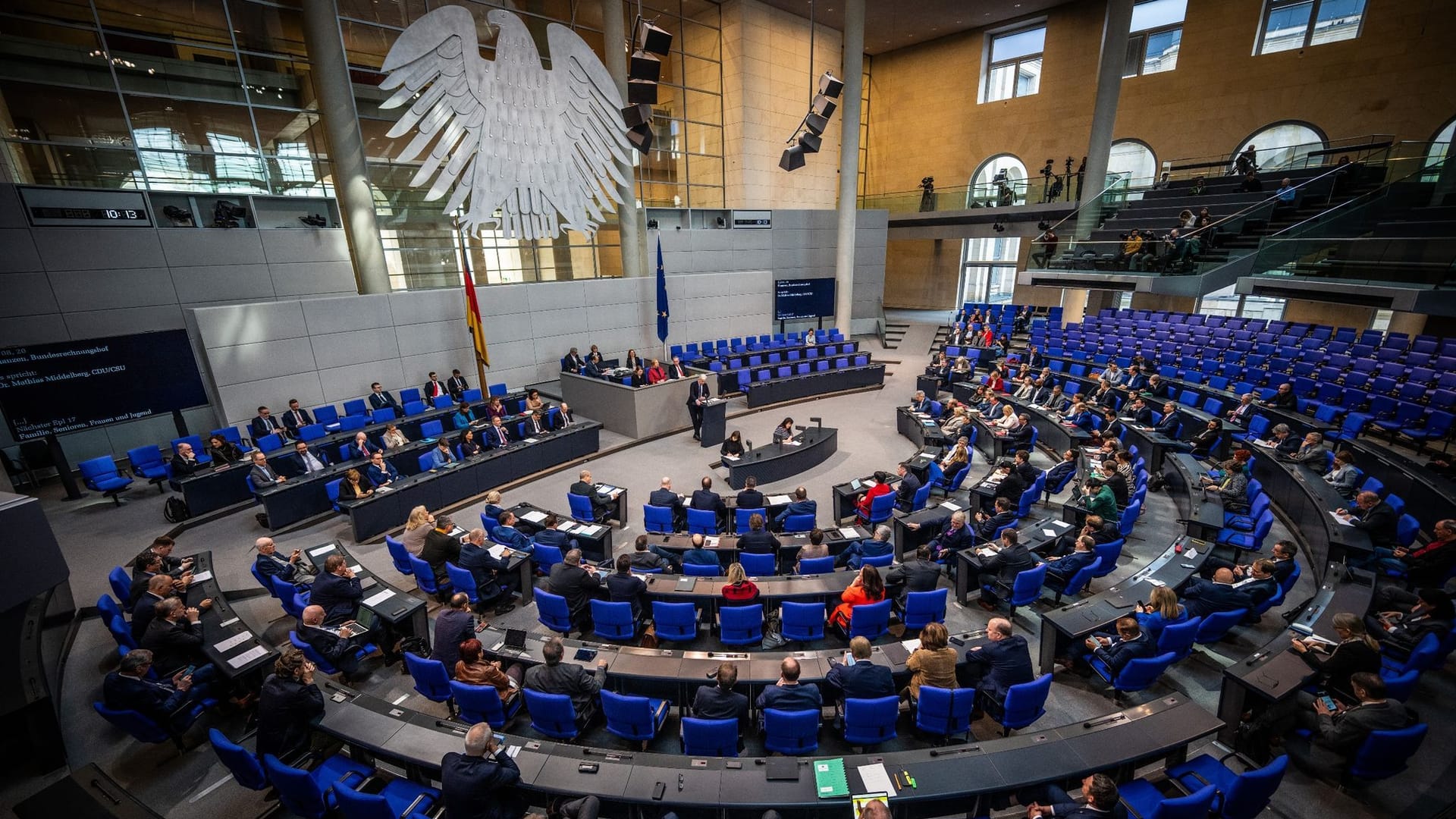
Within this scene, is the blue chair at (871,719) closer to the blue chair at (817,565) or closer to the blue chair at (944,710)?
the blue chair at (944,710)

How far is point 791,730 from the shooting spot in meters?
4.59

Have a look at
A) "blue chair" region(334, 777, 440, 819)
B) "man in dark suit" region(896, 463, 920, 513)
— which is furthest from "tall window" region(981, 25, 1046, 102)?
"blue chair" region(334, 777, 440, 819)

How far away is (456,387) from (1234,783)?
14.7 metres

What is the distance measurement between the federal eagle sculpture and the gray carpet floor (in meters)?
6.19

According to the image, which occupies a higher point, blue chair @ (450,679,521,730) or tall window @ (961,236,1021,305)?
tall window @ (961,236,1021,305)

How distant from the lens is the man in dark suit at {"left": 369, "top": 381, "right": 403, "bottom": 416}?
12.9m

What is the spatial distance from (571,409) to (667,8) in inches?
558

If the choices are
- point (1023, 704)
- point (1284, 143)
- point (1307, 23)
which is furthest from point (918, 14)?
point (1023, 704)

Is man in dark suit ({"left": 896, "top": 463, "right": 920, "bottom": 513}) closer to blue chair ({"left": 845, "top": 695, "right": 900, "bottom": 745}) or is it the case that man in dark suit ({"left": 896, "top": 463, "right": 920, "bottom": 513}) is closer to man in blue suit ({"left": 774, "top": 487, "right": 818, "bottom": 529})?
man in blue suit ({"left": 774, "top": 487, "right": 818, "bottom": 529})

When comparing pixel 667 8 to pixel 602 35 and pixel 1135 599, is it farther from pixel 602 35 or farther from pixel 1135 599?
pixel 1135 599

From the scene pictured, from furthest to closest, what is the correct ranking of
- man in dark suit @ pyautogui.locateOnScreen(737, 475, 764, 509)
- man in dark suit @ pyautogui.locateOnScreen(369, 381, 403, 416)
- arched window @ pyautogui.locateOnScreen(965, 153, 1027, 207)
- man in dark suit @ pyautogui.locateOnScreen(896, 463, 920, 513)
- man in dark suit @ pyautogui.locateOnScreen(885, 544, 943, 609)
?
1. arched window @ pyautogui.locateOnScreen(965, 153, 1027, 207)
2. man in dark suit @ pyautogui.locateOnScreen(369, 381, 403, 416)
3. man in dark suit @ pyautogui.locateOnScreen(896, 463, 920, 513)
4. man in dark suit @ pyautogui.locateOnScreen(737, 475, 764, 509)
5. man in dark suit @ pyautogui.locateOnScreen(885, 544, 943, 609)

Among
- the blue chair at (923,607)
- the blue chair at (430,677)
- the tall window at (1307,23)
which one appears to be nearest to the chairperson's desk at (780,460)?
the blue chair at (923,607)

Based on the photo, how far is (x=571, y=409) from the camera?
15109 mm

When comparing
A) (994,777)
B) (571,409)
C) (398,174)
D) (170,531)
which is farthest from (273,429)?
(994,777)
